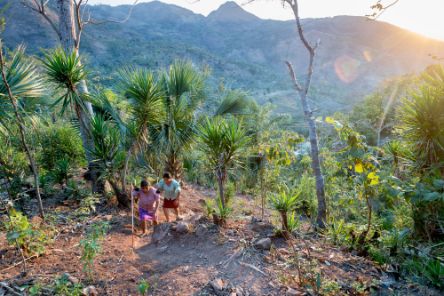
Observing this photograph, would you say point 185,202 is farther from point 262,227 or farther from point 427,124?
point 427,124

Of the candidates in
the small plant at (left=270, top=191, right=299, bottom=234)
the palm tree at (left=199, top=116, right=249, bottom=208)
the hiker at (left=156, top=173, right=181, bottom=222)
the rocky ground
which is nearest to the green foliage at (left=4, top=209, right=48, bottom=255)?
the rocky ground

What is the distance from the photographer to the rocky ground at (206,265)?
3.34m

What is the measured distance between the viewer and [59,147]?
802cm

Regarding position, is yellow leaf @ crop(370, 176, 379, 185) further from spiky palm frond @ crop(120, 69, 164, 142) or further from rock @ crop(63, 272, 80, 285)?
spiky palm frond @ crop(120, 69, 164, 142)

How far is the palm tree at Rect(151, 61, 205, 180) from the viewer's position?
7020 millimetres

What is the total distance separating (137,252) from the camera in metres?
4.45

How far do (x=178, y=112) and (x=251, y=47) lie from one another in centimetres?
8490

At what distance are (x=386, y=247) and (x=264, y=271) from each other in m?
2.03

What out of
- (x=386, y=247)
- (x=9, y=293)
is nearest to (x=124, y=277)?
(x=9, y=293)

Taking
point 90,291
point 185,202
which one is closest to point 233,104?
point 185,202

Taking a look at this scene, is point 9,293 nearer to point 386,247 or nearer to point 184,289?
point 184,289

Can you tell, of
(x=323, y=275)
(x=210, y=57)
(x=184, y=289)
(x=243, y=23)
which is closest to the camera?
(x=184, y=289)

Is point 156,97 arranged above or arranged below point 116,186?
above

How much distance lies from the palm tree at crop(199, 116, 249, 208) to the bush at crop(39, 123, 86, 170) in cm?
479
